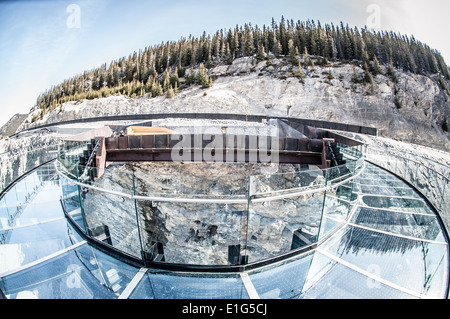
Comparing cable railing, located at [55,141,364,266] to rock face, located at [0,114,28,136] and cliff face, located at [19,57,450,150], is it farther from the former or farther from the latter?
rock face, located at [0,114,28,136]

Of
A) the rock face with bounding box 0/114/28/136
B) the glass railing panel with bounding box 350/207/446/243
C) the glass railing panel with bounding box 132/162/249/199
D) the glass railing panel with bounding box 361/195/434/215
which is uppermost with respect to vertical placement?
the rock face with bounding box 0/114/28/136

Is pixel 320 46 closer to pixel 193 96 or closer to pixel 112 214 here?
pixel 193 96

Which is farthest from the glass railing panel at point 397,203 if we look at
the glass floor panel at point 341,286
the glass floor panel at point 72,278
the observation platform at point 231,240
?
the glass floor panel at point 72,278

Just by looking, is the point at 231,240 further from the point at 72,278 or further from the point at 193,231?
the point at 193,231

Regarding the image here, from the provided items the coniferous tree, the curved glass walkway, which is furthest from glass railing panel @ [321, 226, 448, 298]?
the coniferous tree

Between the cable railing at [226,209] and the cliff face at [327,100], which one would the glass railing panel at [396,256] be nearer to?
the cable railing at [226,209]

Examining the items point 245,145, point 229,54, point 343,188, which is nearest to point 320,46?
point 229,54
